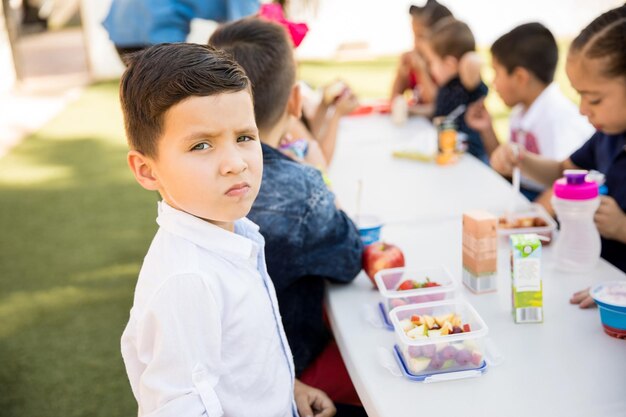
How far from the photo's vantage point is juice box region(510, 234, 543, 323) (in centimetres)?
146

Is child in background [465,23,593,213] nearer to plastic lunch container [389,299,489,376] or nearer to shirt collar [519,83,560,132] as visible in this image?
shirt collar [519,83,560,132]

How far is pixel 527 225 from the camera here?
1.94 m

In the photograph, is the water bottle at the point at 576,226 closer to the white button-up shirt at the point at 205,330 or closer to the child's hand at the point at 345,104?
the white button-up shirt at the point at 205,330

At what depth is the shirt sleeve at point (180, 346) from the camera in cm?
113

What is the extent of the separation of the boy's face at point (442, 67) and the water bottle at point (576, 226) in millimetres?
1967

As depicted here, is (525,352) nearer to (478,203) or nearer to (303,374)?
(303,374)

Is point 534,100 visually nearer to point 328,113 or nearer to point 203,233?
point 328,113

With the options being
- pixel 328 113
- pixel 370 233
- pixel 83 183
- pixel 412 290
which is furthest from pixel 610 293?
pixel 83 183

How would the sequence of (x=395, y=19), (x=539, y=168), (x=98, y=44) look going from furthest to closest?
(x=395, y=19), (x=98, y=44), (x=539, y=168)

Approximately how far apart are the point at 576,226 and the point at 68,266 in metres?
2.72

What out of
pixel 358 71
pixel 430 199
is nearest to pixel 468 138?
pixel 430 199

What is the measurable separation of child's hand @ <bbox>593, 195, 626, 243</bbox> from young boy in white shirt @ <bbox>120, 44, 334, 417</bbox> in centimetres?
100

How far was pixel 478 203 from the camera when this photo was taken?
2293mm

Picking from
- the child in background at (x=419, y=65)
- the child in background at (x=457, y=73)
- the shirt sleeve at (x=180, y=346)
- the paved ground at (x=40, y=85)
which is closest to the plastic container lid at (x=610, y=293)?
the shirt sleeve at (x=180, y=346)
